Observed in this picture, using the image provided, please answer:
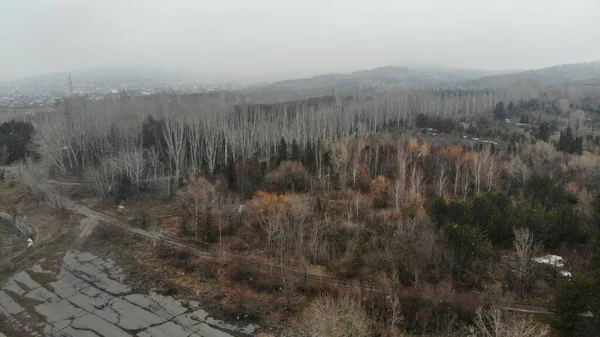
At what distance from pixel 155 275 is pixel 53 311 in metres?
6.84

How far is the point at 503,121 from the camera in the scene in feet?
332

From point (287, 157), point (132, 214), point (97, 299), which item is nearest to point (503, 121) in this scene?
point (287, 157)

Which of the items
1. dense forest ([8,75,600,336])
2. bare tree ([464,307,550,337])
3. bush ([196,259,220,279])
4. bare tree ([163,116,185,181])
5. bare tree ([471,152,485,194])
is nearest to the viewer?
bare tree ([464,307,550,337])

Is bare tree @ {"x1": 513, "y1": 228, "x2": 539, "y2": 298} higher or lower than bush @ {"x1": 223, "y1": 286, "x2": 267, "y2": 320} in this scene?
higher

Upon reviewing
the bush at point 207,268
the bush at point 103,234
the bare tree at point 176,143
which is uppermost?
the bare tree at point 176,143

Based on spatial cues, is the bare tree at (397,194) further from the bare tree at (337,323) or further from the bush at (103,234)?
the bush at (103,234)

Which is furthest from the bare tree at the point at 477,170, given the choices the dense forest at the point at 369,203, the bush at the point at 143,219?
Answer: the bush at the point at 143,219

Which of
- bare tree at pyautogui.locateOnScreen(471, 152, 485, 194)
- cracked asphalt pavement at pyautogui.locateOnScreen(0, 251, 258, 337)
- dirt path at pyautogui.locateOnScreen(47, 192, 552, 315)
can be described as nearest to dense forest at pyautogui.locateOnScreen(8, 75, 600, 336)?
bare tree at pyautogui.locateOnScreen(471, 152, 485, 194)

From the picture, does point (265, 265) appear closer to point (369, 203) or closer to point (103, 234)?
point (369, 203)

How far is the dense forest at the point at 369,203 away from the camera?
23.3m

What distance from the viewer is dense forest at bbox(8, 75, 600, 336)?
2330 cm

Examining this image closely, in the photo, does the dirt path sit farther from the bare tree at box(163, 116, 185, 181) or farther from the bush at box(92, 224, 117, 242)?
the bare tree at box(163, 116, 185, 181)

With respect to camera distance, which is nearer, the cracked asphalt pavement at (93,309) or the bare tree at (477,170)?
the cracked asphalt pavement at (93,309)

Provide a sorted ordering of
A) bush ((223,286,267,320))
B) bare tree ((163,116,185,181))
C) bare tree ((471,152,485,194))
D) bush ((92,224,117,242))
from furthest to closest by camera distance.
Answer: bare tree ((163,116,185,181)), bare tree ((471,152,485,194)), bush ((92,224,117,242)), bush ((223,286,267,320))
